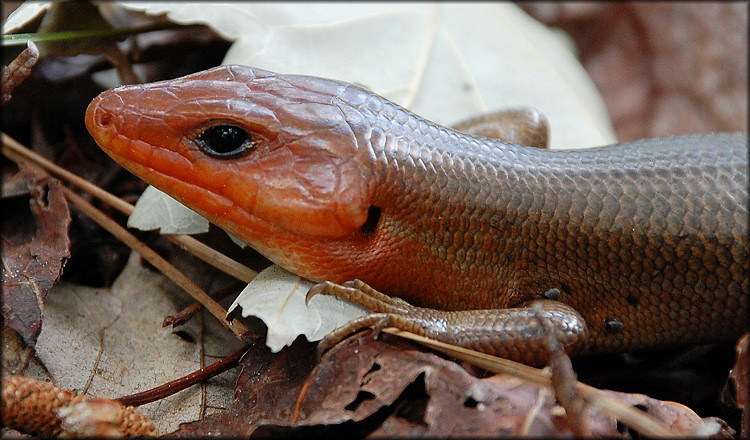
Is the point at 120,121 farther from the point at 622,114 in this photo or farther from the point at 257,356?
the point at 622,114

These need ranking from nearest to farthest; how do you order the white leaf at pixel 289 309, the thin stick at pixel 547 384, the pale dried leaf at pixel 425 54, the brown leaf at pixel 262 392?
the thin stick at pixel 547 384 → the brown leaf at pixel 262 392 → the white leaf at pixel 289 309 → the pale dried leaf at pixel 425 54

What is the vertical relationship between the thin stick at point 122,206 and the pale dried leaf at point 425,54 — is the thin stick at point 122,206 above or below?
below

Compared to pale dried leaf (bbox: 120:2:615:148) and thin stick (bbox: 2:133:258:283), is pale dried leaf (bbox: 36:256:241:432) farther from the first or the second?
pale dried leaf (bbox: 120:2:615:148)

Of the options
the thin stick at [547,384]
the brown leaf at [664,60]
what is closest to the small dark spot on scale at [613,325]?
the thin stick at [547,384]

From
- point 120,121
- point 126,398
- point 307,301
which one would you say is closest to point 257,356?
point 307,301

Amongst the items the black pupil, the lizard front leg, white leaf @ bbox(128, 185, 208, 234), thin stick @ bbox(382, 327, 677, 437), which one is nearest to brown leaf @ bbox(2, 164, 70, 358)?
white leaf @ bbox(128, 185, 208, 234)

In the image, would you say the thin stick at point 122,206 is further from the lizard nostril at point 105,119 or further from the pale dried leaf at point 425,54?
the pale dried leaf at point 425,54

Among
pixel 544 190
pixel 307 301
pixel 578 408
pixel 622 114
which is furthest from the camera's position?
pixel 622 114
